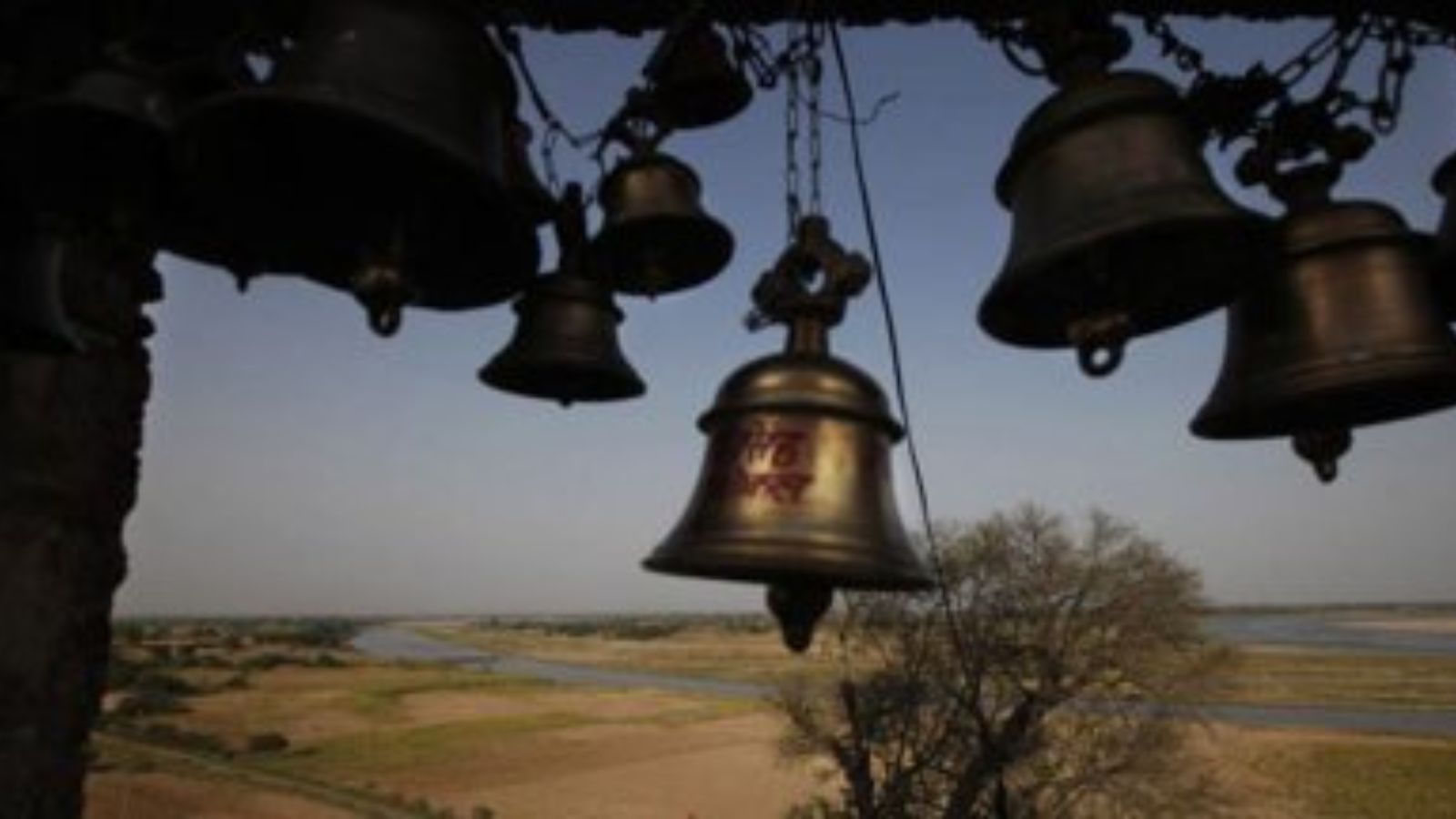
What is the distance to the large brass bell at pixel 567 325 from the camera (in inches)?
108

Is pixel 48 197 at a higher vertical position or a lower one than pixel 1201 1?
lower

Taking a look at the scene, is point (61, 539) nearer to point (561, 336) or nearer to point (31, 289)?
point (31, 289)

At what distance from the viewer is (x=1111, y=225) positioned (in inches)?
77.5

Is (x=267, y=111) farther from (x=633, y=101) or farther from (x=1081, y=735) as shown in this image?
(x=1081, y=735)

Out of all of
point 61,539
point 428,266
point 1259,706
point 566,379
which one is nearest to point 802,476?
point 566,379

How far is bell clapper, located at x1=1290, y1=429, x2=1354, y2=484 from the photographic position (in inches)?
96.1

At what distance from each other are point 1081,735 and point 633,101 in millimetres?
23243

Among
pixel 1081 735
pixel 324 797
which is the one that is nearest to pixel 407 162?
pixel 1081 735

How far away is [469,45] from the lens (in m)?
1.93

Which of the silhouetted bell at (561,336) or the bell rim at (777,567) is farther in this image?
the silhouetted bell at (561,336)

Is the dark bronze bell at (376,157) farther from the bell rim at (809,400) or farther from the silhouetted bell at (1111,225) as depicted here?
the silhouetted bell at (1111,225)

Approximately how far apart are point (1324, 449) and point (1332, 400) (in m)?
0.14

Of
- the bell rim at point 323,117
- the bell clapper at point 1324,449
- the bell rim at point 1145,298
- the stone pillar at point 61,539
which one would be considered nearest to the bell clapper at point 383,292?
the bell rim at point 323,117

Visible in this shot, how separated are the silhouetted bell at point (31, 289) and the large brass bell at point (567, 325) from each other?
98cm
